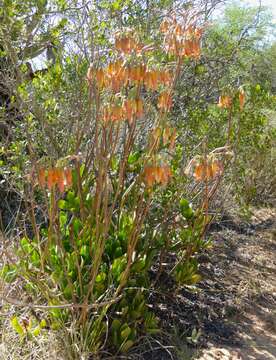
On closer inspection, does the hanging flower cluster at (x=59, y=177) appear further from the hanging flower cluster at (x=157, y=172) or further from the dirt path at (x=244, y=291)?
the dirt path at (x=244, y=291)

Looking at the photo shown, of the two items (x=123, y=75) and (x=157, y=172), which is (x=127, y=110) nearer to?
(x=123, y=75)

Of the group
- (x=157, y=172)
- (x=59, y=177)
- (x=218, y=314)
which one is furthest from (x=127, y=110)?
(x=218, y=314)

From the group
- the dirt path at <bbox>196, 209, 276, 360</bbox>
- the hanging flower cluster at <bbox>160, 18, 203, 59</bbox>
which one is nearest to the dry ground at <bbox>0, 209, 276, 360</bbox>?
the dirt path at <bbox>196, 209, 276, 360</bbox>

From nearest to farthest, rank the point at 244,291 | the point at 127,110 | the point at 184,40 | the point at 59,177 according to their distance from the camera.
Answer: the point at 59,177, the point at 127,110, the point at 184,40, the point at 244,291

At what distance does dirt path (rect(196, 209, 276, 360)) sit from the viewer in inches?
146

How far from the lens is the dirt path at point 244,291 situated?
12.2 feet

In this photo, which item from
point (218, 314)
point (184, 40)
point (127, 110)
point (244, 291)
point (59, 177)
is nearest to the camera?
point (59, 177)

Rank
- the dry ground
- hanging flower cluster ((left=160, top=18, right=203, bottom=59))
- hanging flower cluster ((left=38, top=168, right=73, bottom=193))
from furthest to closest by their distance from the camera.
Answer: the dry ground → hanging flower cluster ((left=160, top=18, right=203, bottom=59)) → hanging flower cluster ((left=38, top=168, right=73, bottom=193))

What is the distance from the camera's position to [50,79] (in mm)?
4145

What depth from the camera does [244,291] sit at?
4.48 meters

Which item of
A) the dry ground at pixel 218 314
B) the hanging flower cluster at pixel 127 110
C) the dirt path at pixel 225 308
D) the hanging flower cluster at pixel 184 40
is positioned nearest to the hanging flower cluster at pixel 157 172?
the hanging flower cluster at pixel 127 110

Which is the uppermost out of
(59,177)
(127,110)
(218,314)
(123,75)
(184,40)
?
(184,40)

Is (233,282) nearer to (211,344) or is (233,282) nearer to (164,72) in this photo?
(211,344)

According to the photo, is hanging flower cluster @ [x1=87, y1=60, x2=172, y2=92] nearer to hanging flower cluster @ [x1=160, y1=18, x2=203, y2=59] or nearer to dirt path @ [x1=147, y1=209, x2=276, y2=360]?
hanging flower cluster @ [x1=160, y1=18, x2=203, y2=59]
